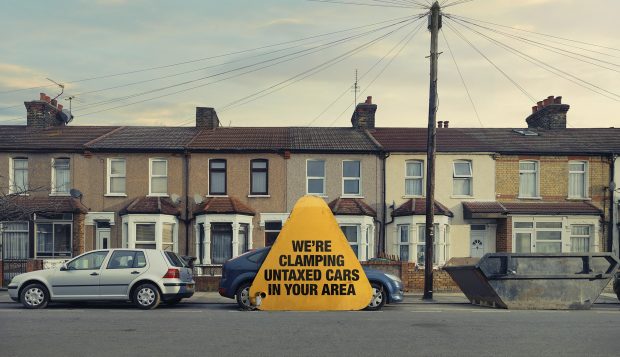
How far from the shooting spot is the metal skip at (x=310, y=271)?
1561cm

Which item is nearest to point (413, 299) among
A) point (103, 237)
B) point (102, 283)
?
point (102, 283)

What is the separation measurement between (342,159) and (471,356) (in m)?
20.4

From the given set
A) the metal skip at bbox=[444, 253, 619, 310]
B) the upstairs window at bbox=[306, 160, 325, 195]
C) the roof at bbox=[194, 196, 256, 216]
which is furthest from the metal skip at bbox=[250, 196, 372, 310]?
the upstairs window at bbox=[306, 160, 325, 195]

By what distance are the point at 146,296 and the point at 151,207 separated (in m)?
12.6

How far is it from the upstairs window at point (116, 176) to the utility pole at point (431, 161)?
14.3 metres

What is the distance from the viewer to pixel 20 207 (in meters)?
26.6

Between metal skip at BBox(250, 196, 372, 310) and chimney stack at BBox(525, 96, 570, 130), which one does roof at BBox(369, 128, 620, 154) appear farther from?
metal skip at BBox(250, 196, 372, 310)

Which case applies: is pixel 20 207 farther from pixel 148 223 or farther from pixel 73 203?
pixel 148 223

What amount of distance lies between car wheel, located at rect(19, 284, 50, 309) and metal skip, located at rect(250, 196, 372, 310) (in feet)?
16.8

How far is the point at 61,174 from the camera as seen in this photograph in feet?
98.1

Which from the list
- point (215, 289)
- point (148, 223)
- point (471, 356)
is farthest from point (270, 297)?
point (148, 223)

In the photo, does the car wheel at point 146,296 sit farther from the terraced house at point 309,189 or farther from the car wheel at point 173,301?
the terraced house at point 309,189

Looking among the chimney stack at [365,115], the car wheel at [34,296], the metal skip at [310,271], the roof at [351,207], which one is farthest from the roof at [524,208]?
the car wheel at [34,296]

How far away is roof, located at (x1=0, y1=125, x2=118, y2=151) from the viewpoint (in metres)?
29.7
